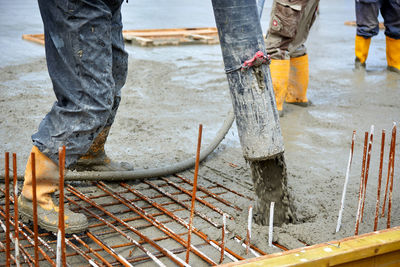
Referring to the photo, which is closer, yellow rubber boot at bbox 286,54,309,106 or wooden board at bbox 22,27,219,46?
yellow rubber boot at bbox 286,54,309,106

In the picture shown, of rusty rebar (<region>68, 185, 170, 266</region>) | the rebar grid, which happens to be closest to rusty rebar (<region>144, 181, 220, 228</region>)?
the rebar grid

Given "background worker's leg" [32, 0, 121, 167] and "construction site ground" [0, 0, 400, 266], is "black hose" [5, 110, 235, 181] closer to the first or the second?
"construction site ground" [0, 0, 400, 266]

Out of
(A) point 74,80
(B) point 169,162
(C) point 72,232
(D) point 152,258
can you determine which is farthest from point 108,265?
(B) point 169,162

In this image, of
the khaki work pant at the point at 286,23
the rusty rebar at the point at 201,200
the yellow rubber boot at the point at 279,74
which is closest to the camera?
the rusty rebar at the point at 201,200

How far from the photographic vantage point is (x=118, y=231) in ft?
7.25

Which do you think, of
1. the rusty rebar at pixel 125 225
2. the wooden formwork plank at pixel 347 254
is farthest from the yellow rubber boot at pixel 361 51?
the wooden formwork plank at pixel 347 254

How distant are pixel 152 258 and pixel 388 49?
4.81m

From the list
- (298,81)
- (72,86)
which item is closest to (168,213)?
(72,86)

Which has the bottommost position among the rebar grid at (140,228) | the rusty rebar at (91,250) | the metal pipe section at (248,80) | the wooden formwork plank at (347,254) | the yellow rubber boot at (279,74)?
the rebar grid at (140,228)

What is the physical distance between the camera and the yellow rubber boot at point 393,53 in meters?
5.76

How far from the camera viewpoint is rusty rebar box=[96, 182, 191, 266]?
6.60 ft

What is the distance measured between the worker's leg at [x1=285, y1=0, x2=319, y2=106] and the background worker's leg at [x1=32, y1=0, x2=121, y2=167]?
7.69ft

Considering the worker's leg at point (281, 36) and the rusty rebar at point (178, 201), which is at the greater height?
the worker's leg at point (281, 36)

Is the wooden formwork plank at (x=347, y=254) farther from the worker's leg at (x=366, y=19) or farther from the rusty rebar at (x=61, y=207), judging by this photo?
the worker's leg at (x=366, y=19)
